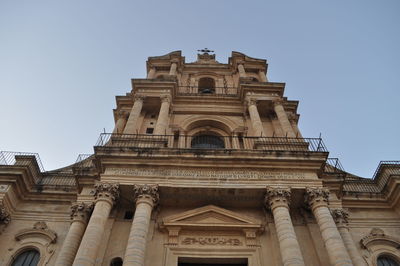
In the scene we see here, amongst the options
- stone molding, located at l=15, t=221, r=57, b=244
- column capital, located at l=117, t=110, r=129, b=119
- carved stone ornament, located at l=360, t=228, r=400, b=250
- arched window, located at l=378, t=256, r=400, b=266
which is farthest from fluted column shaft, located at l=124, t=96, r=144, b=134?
arched window, located at l=378, t=256, r=400, b=266

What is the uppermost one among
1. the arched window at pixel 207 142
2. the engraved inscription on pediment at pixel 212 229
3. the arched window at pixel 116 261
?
the arched window at pixel 207 142

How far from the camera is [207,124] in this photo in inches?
806

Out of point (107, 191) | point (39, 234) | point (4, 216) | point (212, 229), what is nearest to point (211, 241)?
point (212, 229)

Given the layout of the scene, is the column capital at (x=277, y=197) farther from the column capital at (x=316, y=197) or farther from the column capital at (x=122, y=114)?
the column capital at (x=122, y=114)

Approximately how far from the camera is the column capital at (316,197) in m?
13.0

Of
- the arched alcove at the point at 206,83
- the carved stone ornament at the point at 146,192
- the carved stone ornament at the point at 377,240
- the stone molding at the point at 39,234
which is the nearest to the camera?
the carved stone ornament at the point at 146,192

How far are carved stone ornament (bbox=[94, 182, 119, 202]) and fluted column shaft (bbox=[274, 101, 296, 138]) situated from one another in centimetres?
922

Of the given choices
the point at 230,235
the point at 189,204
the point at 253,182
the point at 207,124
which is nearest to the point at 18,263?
the point at 189,204

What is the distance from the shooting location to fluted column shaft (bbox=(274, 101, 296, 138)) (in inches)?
699

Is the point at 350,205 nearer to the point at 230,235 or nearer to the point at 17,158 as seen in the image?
the point at 230,235

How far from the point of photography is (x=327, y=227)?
12.0 meters

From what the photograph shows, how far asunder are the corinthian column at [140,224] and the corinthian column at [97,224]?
0.97 m

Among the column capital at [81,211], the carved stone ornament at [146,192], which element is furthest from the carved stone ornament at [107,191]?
the column capital at [81,211]

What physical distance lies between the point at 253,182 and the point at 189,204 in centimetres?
289
